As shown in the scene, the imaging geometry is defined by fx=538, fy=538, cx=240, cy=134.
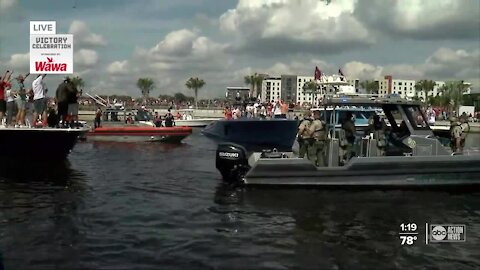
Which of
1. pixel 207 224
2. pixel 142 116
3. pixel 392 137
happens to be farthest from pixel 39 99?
pixel 142 116

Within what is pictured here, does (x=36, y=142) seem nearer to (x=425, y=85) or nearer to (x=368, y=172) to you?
(x=368, y=172)

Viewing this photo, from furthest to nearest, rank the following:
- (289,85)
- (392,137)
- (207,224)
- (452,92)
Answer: (289,85) < (452,92) < (392,137) < (207,224)

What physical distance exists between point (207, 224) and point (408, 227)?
3.57 meters

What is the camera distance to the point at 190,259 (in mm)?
7348

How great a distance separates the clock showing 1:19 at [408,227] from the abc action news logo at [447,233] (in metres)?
0.27

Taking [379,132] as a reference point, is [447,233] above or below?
below

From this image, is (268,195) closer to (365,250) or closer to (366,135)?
(366,135)

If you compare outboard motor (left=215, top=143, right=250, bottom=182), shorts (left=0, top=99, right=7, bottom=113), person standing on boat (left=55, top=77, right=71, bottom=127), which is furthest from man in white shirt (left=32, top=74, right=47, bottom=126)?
outboard motor (left=215, top=143, right=250, bottom=182)

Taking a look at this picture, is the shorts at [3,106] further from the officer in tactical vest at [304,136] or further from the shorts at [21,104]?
the officer in tactical vest at [304,136]

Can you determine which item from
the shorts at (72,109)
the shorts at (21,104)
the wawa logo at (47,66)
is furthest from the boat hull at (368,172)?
the shorts at (21,104)

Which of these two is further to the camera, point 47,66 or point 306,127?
point 47,66
